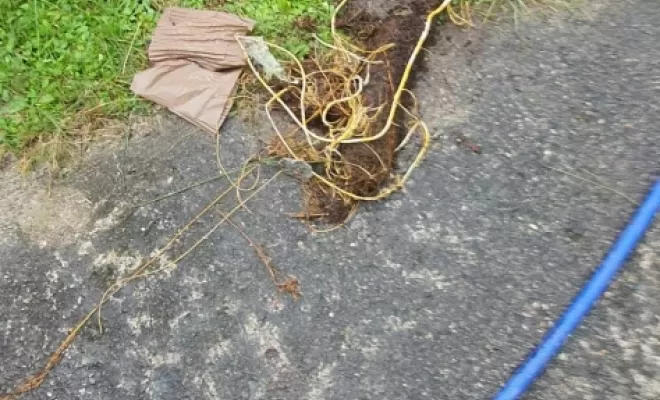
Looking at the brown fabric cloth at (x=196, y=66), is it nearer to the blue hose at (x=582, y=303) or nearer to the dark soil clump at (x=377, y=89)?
the dark soil clump at (x=377, y=89)

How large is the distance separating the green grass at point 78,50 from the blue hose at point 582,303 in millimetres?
1232

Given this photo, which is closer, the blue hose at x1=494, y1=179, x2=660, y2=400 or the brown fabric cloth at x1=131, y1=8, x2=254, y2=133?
the blue hose at x1=494, y1=179, x2=660, y2=400

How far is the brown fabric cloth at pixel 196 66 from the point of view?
2.45 m

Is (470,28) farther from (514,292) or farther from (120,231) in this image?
(120,231)

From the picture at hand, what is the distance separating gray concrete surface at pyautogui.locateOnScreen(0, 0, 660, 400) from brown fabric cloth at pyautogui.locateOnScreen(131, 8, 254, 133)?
9 cm

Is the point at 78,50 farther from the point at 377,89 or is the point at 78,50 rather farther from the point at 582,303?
the point at 582,303

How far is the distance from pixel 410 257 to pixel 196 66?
3.38ft

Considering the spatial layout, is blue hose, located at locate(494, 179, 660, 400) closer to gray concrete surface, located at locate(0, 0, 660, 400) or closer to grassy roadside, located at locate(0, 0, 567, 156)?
gray concrete surface, located at locate(0, 0, 660, 400)

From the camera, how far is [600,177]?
219 centimetres

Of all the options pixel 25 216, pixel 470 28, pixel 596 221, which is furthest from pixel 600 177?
pixel 25 216

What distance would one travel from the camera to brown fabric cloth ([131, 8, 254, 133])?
2451 mm

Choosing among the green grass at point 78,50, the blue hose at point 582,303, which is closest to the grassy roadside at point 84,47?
→ the green grass at point 78,50

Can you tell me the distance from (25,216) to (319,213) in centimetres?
98

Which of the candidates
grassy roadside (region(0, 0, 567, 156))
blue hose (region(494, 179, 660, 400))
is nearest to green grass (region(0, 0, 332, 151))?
grassy roadside (region(0, 0, 567, 156))
